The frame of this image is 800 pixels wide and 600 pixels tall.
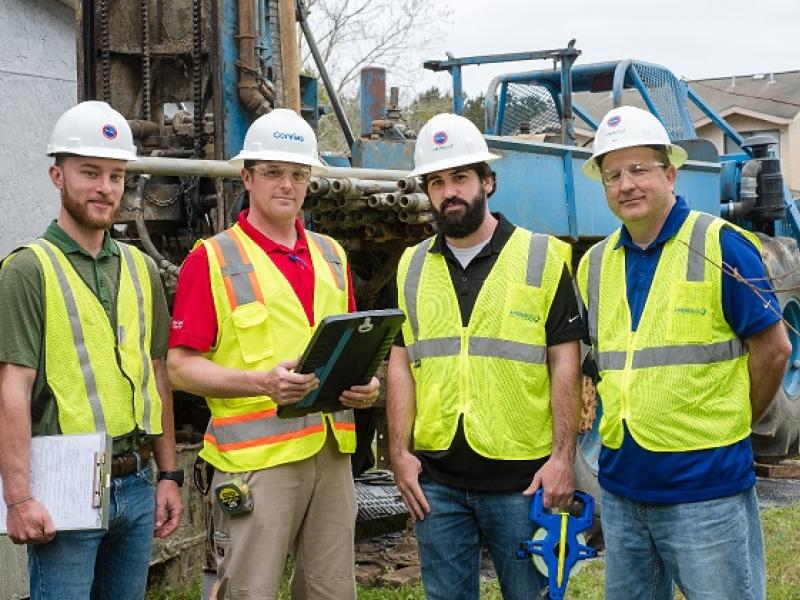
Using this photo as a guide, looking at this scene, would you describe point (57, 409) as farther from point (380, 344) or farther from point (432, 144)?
point (432, 144)

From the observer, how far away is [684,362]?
3.81m

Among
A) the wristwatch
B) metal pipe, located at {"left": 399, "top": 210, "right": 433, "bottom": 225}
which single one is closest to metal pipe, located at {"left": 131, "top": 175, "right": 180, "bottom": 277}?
metal pipe, located at {"left": 399, "top": 210, "right": 433, "bottom": 225}

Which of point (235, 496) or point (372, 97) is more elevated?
point (372, 97)

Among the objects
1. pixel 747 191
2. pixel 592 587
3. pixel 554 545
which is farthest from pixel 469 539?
pixel 747 191

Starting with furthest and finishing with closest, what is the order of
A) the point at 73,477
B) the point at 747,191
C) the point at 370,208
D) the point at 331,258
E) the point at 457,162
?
the point at 747,191 → the point at 370,208 → the point at 331,258 → the point at 457,162 → the point at 73,477

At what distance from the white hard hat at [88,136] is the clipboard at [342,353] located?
0.87 metres

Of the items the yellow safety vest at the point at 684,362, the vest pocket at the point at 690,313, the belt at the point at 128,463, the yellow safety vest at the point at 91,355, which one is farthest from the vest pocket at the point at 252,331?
the vest pocket at the point at 690,313

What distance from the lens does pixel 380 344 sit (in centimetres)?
409

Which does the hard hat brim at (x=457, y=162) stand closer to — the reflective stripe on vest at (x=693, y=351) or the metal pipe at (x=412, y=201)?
the reflective stripe on vest at (x=693, y=351)

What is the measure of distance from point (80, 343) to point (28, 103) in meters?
6.82

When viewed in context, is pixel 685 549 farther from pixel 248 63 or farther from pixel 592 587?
pixel 248 63

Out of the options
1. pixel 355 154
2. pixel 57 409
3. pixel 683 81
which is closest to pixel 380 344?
pixel 57 409

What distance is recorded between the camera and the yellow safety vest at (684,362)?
12.4ft

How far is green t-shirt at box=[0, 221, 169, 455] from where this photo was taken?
3.70 metres
